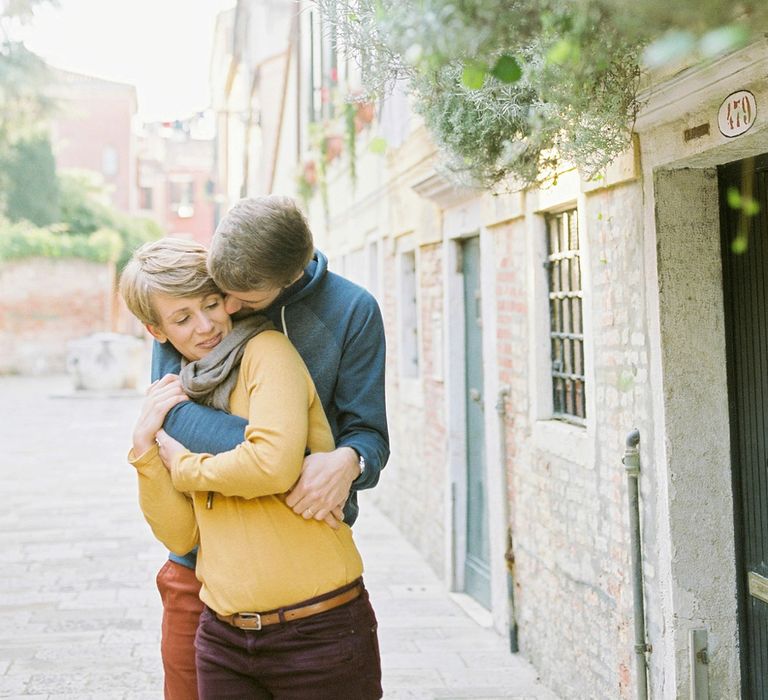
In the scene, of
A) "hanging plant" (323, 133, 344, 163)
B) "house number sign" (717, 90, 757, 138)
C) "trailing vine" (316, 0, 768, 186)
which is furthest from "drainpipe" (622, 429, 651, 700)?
"hanging plant" (323, 133, 344, 163)

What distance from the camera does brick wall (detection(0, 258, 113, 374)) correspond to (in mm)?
33031

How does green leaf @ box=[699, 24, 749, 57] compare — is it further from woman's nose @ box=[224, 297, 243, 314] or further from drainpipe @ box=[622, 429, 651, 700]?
drainpipe @ box=[622, 429, 651, 700]

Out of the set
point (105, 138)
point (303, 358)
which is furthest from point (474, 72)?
point (105, 138)

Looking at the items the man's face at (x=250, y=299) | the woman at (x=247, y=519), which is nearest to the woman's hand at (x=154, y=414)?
the woman at (x=247, y=519)

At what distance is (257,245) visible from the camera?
2422 millimetres

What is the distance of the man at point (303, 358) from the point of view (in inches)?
96.2

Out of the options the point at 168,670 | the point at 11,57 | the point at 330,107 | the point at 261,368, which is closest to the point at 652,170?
the point at 261,368

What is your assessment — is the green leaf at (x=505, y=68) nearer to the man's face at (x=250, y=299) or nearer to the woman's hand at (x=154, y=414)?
the man's face at (x=250, y=299)

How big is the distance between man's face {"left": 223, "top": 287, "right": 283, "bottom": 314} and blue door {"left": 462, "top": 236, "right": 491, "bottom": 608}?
14.4 ft

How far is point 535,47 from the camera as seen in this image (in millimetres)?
2939

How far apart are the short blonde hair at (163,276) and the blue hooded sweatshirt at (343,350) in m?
0.20

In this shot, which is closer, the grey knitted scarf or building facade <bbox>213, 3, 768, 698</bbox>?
the grey knitted scarf

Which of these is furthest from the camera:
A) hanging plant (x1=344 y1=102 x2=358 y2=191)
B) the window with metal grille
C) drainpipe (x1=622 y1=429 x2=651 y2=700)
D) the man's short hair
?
hanging plant (x1=344 y1=102 x2=358 y2=191)

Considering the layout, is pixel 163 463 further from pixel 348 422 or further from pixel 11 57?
pixel 11 57
